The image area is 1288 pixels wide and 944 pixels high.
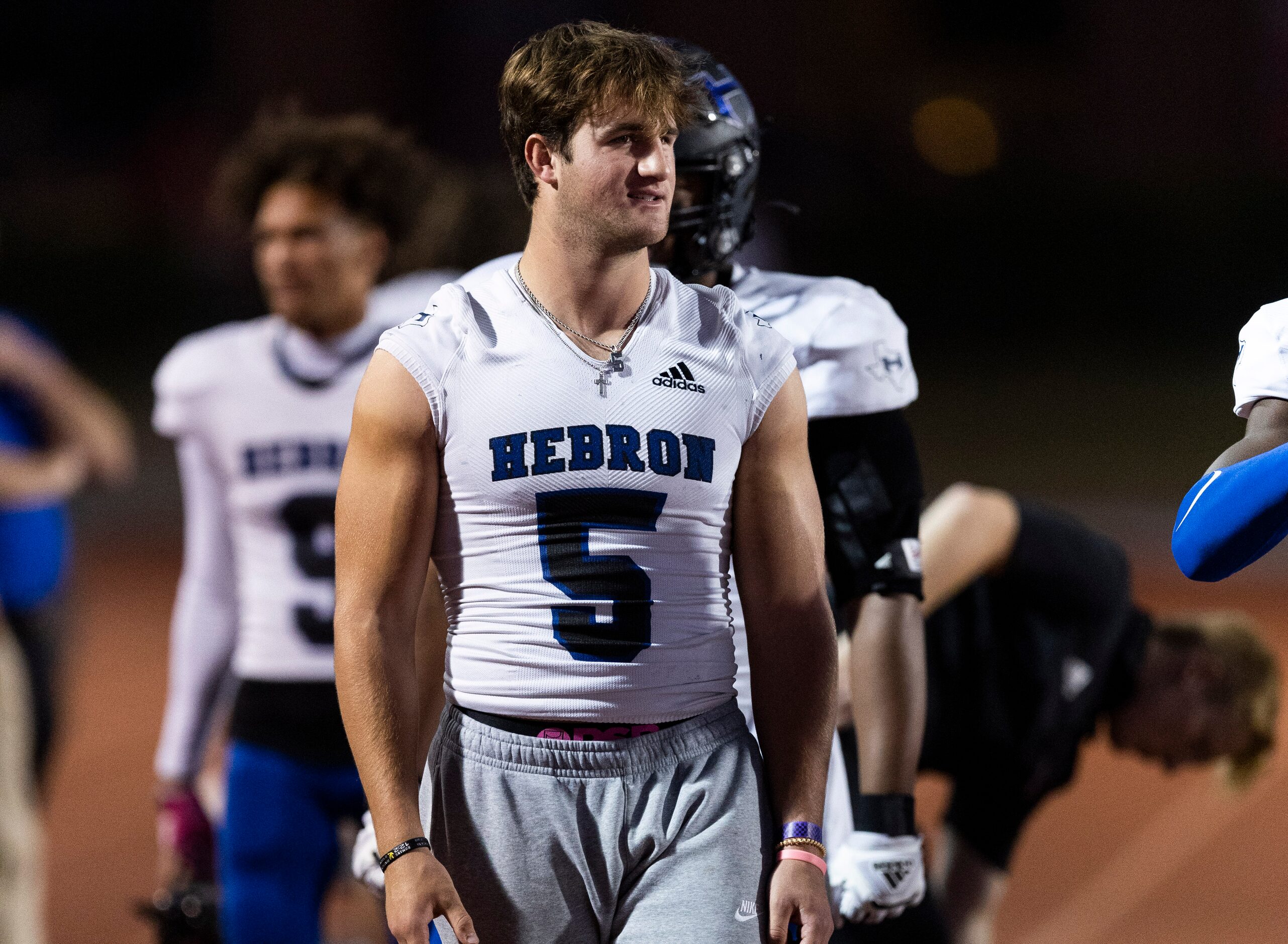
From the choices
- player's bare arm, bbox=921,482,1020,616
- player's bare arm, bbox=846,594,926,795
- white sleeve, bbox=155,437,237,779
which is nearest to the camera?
player's bare arm, bbox=846,594,926,795

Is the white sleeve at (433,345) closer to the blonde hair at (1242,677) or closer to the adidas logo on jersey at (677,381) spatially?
the adidas logo on jersey at (677,381)

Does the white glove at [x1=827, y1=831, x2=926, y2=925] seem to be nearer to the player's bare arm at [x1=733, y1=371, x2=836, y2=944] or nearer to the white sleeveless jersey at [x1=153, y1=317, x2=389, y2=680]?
the player's bare arm at [x1=733, y1=371, x2=836, y2=944]

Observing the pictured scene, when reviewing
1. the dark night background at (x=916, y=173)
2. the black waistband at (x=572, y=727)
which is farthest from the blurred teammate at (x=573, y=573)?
the dark night background at (x=916, y=173)

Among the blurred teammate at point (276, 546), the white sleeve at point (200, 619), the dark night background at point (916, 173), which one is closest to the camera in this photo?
the blurred teammate at point (276, 546)

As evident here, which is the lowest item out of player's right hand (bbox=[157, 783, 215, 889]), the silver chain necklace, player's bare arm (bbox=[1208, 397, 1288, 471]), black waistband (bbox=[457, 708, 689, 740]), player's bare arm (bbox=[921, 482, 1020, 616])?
player's right hand (bbox=[157, 783, 215, 889])

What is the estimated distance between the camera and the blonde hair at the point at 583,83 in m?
2.13

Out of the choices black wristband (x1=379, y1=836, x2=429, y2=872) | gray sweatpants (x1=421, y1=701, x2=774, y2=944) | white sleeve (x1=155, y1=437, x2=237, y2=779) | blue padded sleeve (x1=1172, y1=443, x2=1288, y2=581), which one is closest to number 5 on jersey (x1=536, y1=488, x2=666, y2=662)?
gray sweatpants (x1=421, y1=701, x2=774, y2=944)

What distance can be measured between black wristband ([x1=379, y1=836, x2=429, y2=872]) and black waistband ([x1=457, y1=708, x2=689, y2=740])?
0.18m

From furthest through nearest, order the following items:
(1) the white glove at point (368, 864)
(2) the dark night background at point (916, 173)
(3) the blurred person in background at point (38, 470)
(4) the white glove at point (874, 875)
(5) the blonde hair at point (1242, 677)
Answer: (2) the dark night background at point (916, 173)
(3) the blurred person in background at point (38, 470)
(5) the blonde hair at point (1242, 677)
(4) the white glove at point (874, 875)
(1) the white glove at point (368, 864)

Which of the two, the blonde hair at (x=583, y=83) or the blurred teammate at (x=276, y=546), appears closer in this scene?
the blonde hair at (x=583, y=83)

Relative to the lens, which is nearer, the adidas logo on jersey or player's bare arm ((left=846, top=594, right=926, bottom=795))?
the adidas logo on jersey

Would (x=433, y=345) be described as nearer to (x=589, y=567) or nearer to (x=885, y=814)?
(x=589, y=567)

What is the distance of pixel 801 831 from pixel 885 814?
0.61 meters

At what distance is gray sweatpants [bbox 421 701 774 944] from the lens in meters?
2.12
